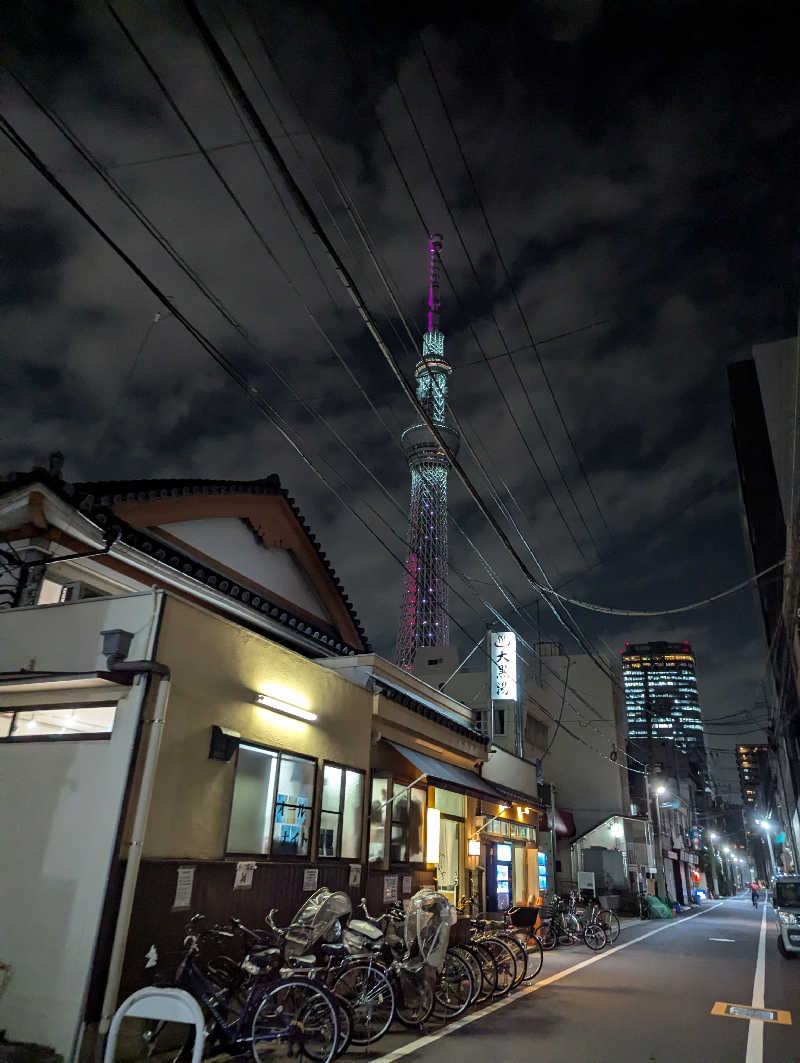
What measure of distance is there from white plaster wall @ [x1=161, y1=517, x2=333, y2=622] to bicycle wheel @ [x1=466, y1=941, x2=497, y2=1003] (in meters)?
8.75

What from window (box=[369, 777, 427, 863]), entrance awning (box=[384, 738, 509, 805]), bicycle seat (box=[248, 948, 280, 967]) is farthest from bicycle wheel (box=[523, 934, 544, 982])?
bicycle seat (box=[248, 948, 280, 967])

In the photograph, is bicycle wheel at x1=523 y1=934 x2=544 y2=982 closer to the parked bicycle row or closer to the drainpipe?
the parked bicycle row

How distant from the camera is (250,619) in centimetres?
1435

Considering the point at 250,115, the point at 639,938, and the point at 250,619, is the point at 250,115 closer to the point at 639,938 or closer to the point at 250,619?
the point at 250,619

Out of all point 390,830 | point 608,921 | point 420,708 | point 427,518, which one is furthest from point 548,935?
point 427,518

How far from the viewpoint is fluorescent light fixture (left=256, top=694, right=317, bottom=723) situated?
9.89 metres

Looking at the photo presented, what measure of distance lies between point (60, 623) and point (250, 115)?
21.8ft

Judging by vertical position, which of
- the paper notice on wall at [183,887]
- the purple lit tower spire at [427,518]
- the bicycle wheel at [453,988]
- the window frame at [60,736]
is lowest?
the bicycle wheel at [453,988]

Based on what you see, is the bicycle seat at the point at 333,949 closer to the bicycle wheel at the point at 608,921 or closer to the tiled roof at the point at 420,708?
the tiled roof at the point at 420,708

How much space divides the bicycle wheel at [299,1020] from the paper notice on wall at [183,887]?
1.54m

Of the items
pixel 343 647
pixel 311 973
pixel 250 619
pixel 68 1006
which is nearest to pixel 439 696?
pixel 343 647

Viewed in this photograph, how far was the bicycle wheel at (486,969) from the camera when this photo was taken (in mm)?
10609

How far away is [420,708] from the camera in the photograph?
622 inches

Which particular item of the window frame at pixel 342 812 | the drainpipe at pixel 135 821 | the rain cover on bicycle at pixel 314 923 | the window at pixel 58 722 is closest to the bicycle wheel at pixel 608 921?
the window frame at pixel 342 812
